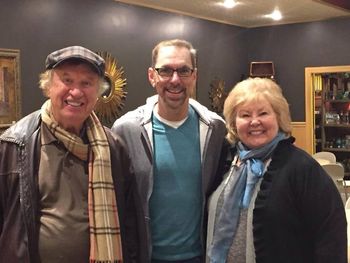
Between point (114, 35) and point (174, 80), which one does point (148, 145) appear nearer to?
point (174, 80)

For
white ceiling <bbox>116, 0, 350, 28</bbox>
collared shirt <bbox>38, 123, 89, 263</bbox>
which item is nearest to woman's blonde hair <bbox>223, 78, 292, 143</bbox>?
collared shirt <bbox>38, 123, 89, 263</bbox>

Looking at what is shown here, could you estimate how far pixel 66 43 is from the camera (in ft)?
17.3

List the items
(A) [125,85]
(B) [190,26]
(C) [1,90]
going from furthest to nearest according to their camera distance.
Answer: (B) [190,26]
(A) [125,85]
(C) [1,90]

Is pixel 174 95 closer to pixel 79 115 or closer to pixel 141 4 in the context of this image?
pixel 79 115

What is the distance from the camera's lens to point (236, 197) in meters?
1.92

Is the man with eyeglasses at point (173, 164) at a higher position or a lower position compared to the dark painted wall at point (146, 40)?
lower

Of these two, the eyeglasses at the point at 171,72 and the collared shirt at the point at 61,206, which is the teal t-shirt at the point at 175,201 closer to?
the eyeglasses at the point at 171,72

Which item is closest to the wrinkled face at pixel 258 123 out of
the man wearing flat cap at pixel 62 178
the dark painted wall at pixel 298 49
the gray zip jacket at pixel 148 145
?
the gray zip jacket at pixel 148 145

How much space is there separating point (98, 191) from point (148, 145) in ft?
1.26

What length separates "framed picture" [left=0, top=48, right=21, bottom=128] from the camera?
4.52 meters

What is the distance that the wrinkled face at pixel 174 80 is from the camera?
2.10 m

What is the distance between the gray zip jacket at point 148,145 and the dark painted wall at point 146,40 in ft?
9.52

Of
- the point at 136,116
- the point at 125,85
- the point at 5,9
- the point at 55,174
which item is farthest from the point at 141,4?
the point at 55,174

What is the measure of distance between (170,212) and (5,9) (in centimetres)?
328
